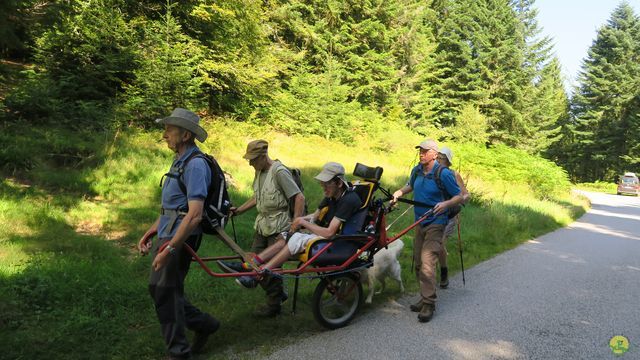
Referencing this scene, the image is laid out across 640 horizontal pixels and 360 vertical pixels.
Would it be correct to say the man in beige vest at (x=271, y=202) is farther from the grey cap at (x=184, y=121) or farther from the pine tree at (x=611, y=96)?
the pine tree at (x=611, y=96)

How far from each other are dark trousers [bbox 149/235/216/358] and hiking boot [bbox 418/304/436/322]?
2.68m

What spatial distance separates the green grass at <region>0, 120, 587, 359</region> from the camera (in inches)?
165

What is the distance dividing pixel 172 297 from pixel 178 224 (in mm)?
622

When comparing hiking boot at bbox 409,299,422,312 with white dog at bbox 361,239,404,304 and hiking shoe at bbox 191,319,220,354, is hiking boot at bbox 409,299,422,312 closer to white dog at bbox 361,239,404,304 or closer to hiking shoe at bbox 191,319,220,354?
white dog at bbox 361,239,404,304

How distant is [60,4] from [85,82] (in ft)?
16.8

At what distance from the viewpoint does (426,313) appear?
16.7 feet

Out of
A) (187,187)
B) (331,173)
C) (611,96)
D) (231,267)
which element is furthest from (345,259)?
(611,96)

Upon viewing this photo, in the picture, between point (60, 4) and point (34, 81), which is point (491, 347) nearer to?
point (60, 4)

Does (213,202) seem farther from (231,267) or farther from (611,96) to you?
(611,96)

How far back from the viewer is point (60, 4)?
24.5 ft

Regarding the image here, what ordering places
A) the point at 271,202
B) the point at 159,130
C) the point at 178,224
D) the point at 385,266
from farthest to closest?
1. the point at 159,130
2. the point at 385,266
3. the point at 271,202
4. the point at 178,224

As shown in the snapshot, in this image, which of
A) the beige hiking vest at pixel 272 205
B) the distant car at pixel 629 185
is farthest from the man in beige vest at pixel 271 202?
the distant car at pixel 629 185

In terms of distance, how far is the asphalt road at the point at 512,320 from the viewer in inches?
169

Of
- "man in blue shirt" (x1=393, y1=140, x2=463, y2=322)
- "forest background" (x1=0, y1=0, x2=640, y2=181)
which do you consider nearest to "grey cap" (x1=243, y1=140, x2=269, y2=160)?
"man in blue shirt" (x1=393, y1=140, x2=463, y2=322)
